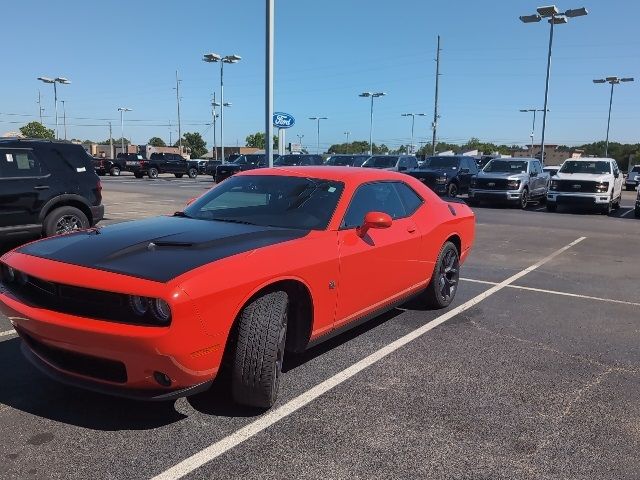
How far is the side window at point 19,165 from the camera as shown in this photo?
7.77 meters

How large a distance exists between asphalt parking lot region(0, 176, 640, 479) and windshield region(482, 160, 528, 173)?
52.2ft

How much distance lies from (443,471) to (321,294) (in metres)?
1.36

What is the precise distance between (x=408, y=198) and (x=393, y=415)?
2.44 m

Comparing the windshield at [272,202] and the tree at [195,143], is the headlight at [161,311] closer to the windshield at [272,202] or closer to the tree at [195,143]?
the windshield at [272,202]

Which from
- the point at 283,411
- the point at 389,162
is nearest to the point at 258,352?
the point at 283,411

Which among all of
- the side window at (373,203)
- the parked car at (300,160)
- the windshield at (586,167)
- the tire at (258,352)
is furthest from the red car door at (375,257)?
the parked car at (300,160)

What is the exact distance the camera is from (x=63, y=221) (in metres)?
8.45

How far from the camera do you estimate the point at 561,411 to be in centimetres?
354

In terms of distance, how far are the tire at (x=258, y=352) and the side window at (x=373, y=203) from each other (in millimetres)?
1098

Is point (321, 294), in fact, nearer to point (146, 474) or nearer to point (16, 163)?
point (146, 474)

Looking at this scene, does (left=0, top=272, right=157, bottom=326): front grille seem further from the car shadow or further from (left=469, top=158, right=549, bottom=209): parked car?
(left=469, top=158, right=549, bottom=209): parked car

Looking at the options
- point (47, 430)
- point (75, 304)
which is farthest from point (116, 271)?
point (47, 430)

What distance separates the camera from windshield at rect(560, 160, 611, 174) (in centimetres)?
1869

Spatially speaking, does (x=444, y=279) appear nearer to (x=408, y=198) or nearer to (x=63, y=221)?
(x=408, y=198)
